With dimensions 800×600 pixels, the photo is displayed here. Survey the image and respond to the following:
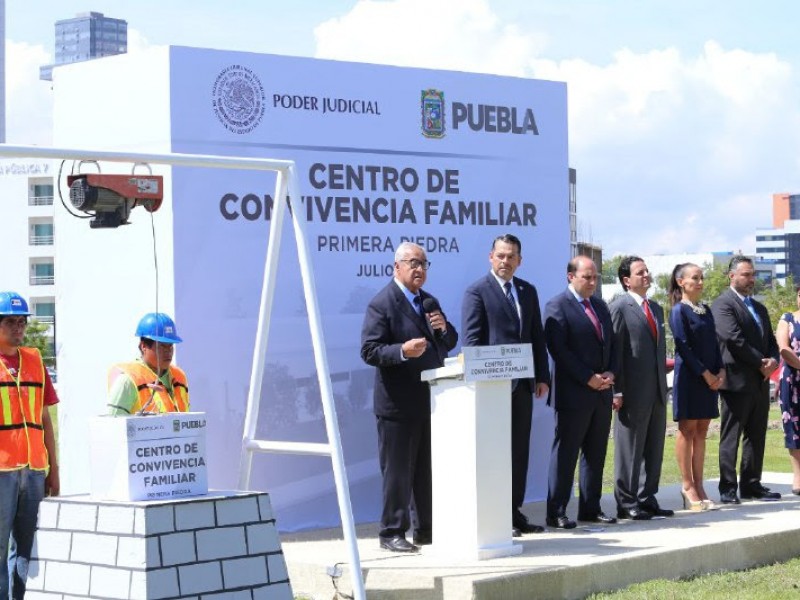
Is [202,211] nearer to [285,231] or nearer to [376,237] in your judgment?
[285,231]

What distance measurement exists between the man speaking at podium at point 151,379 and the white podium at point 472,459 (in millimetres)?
1652

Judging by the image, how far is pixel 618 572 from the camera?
7797 mm

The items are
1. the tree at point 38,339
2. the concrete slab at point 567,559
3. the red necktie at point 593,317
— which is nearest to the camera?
the concrete slab at point 567,559

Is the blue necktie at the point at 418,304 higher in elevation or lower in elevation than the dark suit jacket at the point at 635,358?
higher

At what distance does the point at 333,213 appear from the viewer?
9.36 m

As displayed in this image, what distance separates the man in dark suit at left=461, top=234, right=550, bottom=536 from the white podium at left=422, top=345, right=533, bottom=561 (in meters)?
Answer: 0.87

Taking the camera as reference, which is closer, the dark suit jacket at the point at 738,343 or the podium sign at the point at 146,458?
the podium sign at the point at 146,458

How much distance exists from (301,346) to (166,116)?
69.5 inches

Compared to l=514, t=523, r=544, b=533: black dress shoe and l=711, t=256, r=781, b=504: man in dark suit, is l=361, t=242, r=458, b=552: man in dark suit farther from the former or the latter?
l=711, t=256, r=781, b=504: man in dark suit

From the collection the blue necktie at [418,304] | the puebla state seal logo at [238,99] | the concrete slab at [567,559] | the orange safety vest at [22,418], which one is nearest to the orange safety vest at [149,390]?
the orange safety vest at [22,418]

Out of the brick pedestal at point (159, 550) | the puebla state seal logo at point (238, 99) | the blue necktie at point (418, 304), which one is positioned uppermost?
the puebla state seal logo at point (238, 99)

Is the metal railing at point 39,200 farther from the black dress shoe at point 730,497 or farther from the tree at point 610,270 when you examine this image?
the black dress shoe at point 730,497

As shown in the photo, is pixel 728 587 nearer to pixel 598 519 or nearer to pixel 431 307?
pixel 598 519

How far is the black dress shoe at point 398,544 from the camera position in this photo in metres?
8.17
